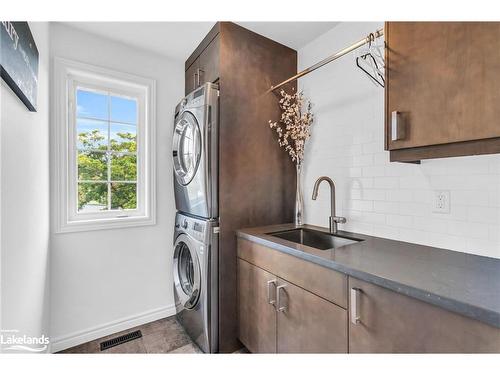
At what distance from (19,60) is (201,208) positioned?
119 centimetres

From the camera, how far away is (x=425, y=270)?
37.9 inches

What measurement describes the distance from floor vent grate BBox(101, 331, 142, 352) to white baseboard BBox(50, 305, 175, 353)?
97mm

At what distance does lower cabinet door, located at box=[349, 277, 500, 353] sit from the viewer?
706 millimetres

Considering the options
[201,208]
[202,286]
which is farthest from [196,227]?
[202,286]

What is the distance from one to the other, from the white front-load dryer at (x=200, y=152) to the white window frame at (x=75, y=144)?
1.33 ft

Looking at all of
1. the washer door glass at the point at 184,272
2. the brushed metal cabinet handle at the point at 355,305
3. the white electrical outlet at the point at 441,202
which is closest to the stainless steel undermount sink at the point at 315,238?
the white electrical outlet at the point at 441,202

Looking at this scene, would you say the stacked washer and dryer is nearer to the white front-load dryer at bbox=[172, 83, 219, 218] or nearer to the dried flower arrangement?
the white front-load dryer at bbox=[172, 83, 219, 218]

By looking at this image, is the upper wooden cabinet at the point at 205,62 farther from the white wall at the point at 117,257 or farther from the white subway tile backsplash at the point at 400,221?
the white subway tile backsplash at the point at 400,221
